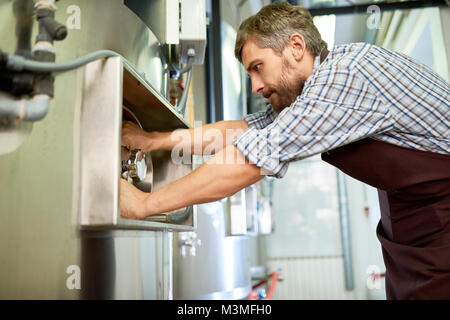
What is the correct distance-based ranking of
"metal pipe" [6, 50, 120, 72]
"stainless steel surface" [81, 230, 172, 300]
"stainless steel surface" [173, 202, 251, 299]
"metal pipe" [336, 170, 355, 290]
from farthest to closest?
"metal pipe" [336, 170, 355, 290]
"stainless steel surface" [173, 202, 251, 299]
"stainless steel surface" [81, 230, 172, 300]
"metal pipe" [6, 50, 120, 72]

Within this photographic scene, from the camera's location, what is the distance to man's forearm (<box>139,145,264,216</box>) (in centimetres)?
82

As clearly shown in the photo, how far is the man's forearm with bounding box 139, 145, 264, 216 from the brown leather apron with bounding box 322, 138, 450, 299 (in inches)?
10.3

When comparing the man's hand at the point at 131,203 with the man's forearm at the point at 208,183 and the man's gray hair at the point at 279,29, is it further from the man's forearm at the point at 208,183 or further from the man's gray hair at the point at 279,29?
the man's gray hair at the point at 279,29

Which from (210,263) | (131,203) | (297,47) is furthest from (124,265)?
(210,263)

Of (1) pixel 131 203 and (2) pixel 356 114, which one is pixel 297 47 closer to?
(2) pixel 356 114

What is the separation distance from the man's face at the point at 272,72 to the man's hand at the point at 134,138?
333mm

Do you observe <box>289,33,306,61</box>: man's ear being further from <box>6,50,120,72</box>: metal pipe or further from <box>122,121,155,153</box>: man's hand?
<box>6,50,120,72</box>: metal pipe

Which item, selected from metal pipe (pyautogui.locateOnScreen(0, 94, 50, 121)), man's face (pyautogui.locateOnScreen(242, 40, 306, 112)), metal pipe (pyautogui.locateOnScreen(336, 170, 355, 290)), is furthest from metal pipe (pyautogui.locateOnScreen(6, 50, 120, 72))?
metal pipe (pyautogui.locateOnScreen(336, 170, 355, 290))

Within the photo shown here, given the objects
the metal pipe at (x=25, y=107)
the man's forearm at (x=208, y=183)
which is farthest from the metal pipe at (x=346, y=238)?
the metal pipe at (x=25, y=107)

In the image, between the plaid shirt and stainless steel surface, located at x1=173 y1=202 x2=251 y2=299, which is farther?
stainless steel surface, located at x1=173 y1=202 x2=251 y2=299

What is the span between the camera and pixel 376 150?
937 millimetres

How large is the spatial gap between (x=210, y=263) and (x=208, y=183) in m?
0.96

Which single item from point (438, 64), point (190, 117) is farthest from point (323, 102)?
point (438, 64)

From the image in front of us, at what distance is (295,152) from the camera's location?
0.87 m
